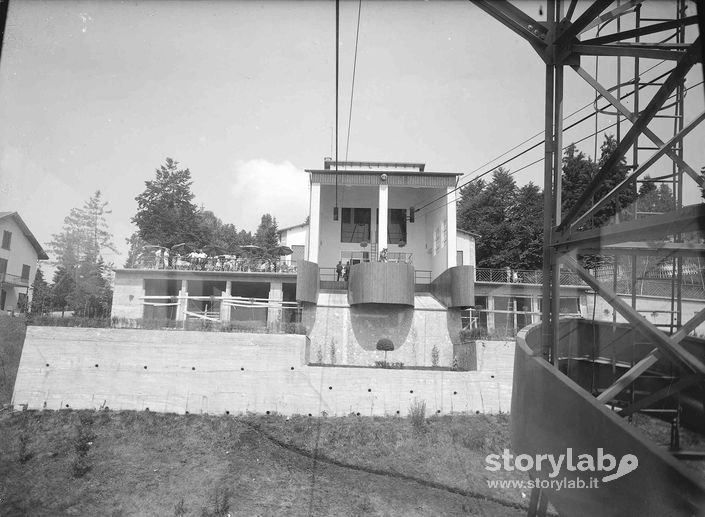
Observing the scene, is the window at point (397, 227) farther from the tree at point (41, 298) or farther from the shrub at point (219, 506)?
the shrub at point (219, 506)

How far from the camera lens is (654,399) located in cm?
290

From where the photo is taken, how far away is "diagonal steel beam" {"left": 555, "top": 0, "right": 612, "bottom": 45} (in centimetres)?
295

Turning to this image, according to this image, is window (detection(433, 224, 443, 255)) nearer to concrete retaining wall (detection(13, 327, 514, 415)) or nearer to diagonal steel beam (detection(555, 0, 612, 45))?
concrete retaining wall (detection(13, 327, 514, 415))

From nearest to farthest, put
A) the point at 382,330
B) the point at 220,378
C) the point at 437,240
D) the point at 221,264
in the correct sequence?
the point at 220,378 < the point at 382,330 < the point at 221,264 < the point at 437,240

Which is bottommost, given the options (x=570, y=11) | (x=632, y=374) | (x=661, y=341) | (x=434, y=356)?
(x=434, y=356)

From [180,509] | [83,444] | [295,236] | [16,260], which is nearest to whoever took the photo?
[180,509]

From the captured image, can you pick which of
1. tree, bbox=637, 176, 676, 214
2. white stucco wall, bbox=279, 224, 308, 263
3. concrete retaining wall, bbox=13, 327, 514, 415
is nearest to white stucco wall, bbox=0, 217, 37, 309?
concrete retaining wall, bbox=13, 327, 514, 415

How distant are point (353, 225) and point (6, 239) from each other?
15014mm

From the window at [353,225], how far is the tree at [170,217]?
6878 mm

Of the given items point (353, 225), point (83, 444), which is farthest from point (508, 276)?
point (83, 444)

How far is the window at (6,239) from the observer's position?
5956 millimetres

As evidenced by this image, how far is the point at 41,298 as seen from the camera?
14453mm

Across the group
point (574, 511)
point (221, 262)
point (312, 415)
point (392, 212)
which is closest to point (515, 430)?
point (574, 511)

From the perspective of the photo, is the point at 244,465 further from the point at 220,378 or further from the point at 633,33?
the point at 633,33
